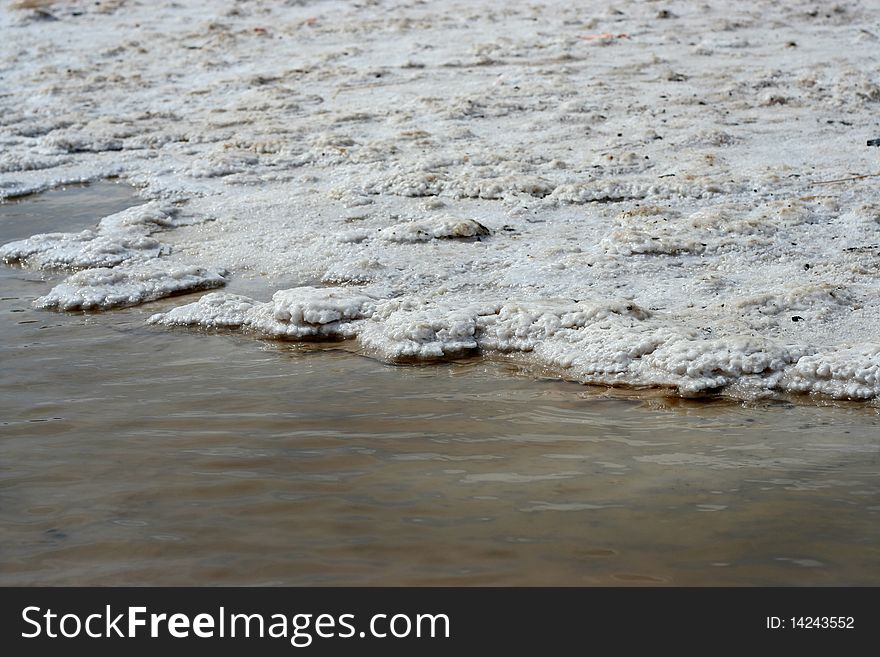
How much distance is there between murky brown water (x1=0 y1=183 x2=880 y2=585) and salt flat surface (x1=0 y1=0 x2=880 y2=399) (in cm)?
35

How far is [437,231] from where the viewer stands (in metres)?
5.65

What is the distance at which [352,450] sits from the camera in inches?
136

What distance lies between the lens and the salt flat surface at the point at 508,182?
173 inches

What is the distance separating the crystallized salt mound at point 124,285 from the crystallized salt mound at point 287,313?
357 mm

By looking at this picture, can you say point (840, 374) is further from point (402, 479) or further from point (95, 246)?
point (95, 246)

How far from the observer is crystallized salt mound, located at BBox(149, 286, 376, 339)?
4594 mm

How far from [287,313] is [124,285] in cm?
108

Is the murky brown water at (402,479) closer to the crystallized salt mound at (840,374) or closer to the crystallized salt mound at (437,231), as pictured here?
the crystallized salt mound at (840,374)

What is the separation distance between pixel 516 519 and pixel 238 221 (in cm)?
377

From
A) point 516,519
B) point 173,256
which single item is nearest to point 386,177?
point 173,256

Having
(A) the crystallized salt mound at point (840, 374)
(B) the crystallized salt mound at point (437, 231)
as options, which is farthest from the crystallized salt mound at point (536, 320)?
(B) the crystallized salt mound at point (437, 231)

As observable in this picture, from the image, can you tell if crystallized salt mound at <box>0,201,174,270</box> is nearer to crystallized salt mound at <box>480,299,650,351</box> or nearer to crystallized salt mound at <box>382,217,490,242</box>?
crystallized salt mound at <box>382,217,490,242</box>

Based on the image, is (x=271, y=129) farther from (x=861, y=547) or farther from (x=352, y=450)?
(x=861, y=547)

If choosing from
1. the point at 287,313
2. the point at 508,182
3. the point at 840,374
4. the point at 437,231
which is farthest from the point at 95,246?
the point at 840,374
